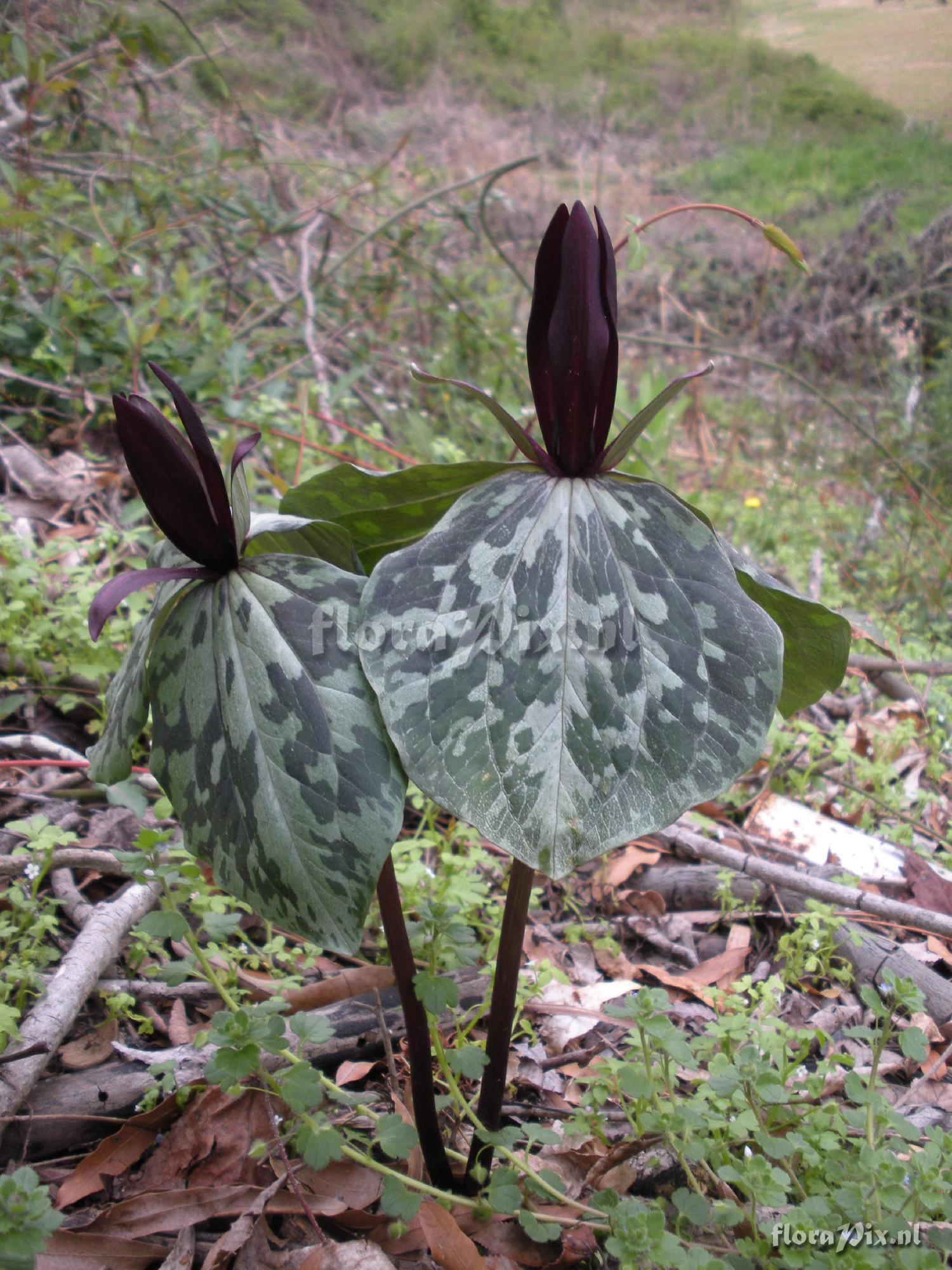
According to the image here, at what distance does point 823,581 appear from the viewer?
8.73ft

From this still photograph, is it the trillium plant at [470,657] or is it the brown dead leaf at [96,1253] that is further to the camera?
the brown dead leaf at [96,1253]

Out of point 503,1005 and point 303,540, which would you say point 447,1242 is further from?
point 303,540

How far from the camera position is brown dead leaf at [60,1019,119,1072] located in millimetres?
1015

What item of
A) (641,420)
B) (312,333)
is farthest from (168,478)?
(312,333)

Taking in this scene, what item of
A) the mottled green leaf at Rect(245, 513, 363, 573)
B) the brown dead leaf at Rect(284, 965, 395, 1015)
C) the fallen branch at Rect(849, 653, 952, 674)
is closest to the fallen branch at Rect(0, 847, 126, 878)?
the brown dead leaf at Rect(284, 965, 395, 1015)

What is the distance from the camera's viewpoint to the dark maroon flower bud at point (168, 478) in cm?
61

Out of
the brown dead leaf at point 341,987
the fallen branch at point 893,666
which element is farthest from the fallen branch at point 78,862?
the fallen branch at point 893,666

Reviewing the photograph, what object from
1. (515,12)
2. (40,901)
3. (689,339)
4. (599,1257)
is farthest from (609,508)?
(515,12)

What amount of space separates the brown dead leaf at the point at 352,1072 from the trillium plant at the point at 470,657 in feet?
1.77

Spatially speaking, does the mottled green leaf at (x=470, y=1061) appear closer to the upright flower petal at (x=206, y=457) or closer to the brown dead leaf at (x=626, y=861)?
the upright flower petal at (x=206, y=457)

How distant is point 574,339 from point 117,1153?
0.97 metres

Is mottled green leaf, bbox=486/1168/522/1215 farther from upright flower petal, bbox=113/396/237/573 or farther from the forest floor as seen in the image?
upright flower petal, bbox=113/396/237/573

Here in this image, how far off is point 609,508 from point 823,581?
2.26 metres

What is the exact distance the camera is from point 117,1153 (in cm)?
93
